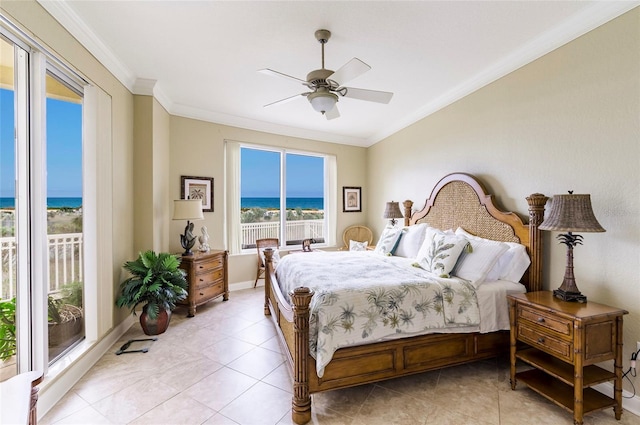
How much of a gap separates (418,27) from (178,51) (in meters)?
2.20

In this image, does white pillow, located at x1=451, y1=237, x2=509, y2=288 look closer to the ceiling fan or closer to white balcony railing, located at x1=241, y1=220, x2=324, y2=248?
the ceiling fan

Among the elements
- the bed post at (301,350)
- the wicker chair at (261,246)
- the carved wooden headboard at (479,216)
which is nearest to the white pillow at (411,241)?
the carved wooden headboard at (479,216)

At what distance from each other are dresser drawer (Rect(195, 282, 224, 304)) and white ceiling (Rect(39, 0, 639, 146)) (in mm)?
2601

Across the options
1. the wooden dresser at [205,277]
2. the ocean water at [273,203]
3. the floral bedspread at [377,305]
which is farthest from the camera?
the ocean water at [273,203]

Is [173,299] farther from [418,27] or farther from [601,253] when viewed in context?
[601,253]

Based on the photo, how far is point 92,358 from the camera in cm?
254

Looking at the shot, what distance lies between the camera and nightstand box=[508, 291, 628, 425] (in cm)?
181

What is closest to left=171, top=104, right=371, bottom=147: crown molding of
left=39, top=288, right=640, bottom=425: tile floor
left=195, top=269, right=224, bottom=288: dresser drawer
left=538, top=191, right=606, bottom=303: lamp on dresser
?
left=195, top=269, right=224, bottom=288: dresser drawer

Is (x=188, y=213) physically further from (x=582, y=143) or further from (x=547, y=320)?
(x=582, y=143)

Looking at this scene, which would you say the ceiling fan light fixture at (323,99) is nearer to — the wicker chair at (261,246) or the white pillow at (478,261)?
the white pillow at (478,261)

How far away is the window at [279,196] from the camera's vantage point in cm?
482

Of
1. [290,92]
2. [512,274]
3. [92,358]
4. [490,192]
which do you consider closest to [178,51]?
[290,92]

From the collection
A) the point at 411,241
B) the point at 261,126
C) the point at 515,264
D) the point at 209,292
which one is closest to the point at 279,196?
the point at 261,126

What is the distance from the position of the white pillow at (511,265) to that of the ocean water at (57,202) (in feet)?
11.9
